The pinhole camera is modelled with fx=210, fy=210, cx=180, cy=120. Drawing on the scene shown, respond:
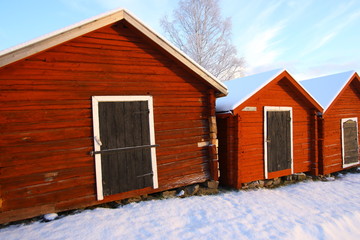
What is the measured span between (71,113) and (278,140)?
6281 millimetres

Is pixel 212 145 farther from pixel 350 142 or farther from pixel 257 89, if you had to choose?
pixel 350 142

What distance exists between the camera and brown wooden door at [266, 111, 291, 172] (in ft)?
22.7

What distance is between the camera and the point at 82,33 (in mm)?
4141

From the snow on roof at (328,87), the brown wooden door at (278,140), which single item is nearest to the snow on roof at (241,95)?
the brown wooden door at (278,140)

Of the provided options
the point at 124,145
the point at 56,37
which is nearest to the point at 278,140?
the point at 124,145

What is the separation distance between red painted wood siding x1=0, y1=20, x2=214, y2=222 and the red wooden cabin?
2 centimetres

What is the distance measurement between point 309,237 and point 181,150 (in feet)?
10.2

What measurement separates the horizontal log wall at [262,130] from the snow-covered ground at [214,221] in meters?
1.00

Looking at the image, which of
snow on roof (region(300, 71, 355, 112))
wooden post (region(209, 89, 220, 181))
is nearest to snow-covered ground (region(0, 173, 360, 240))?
wooden post (region(209, 89, 220, 181))

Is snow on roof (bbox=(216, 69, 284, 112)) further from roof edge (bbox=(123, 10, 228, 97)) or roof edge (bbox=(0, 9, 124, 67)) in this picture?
roof edge (bbox=(0, 9, 124, 67))

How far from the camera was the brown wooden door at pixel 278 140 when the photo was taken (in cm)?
691

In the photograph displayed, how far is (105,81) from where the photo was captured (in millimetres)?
4527

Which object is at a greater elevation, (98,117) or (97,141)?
(98,117)

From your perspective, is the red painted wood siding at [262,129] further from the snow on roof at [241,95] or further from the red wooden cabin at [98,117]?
the red wooden cabin at [98,117]
